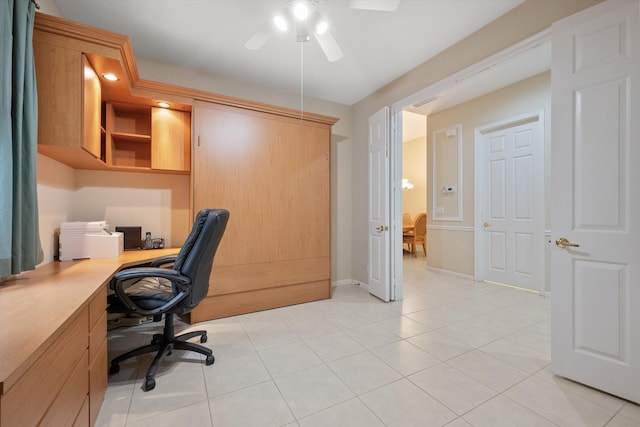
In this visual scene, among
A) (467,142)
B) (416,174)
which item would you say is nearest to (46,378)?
(467,142)

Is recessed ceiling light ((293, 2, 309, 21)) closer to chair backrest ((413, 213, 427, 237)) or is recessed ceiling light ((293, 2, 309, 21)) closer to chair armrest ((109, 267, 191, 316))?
chair armrest ((109, 267, 191, 316))

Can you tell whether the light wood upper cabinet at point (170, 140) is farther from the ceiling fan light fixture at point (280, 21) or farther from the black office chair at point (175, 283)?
the ceiling fan light fixture at point (280, 21)

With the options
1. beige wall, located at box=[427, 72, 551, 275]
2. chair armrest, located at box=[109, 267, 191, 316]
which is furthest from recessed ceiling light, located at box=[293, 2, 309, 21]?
beige wall, located at box=[427, 72, 551, 275]

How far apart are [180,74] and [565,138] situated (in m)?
3.61

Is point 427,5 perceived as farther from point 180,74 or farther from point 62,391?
point 62,391

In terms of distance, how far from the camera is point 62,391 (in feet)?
3.26

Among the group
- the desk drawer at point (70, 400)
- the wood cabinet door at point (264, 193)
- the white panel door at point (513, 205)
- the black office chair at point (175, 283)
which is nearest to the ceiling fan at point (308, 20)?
the wood cabinet door at point (264, 193)

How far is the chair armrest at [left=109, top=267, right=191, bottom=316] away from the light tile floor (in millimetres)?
476

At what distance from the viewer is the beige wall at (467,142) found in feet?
11.5

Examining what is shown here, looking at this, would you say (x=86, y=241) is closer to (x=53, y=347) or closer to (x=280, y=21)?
(x=53, y=347)

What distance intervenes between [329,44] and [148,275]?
209 centimetres

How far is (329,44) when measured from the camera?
202 cm

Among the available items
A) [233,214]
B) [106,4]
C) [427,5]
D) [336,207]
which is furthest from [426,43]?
[106,4]

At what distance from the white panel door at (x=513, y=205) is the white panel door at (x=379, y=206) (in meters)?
1.99
